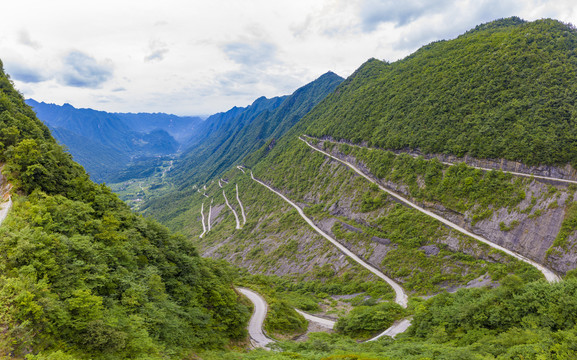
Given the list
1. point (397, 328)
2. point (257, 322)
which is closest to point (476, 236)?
point (397, 328)

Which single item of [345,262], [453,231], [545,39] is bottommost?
[345,262]

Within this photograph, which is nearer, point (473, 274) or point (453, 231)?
point (473, 274)

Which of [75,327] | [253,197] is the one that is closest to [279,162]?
[253,197]

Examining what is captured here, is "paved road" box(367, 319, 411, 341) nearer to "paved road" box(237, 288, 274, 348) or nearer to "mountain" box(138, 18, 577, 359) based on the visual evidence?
"mountain" box(138, 18, 577, 359)

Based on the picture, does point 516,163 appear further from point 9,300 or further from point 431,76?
point 9,300

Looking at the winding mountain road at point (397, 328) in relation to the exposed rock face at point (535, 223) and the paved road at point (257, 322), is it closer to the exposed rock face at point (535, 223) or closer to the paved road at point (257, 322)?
the paved road at point (257, 322)

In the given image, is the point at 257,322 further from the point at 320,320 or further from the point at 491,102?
the point at 491,102

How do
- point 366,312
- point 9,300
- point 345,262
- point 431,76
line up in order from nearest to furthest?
point 9,300, point 366,312, point 345,262, point 431,76
